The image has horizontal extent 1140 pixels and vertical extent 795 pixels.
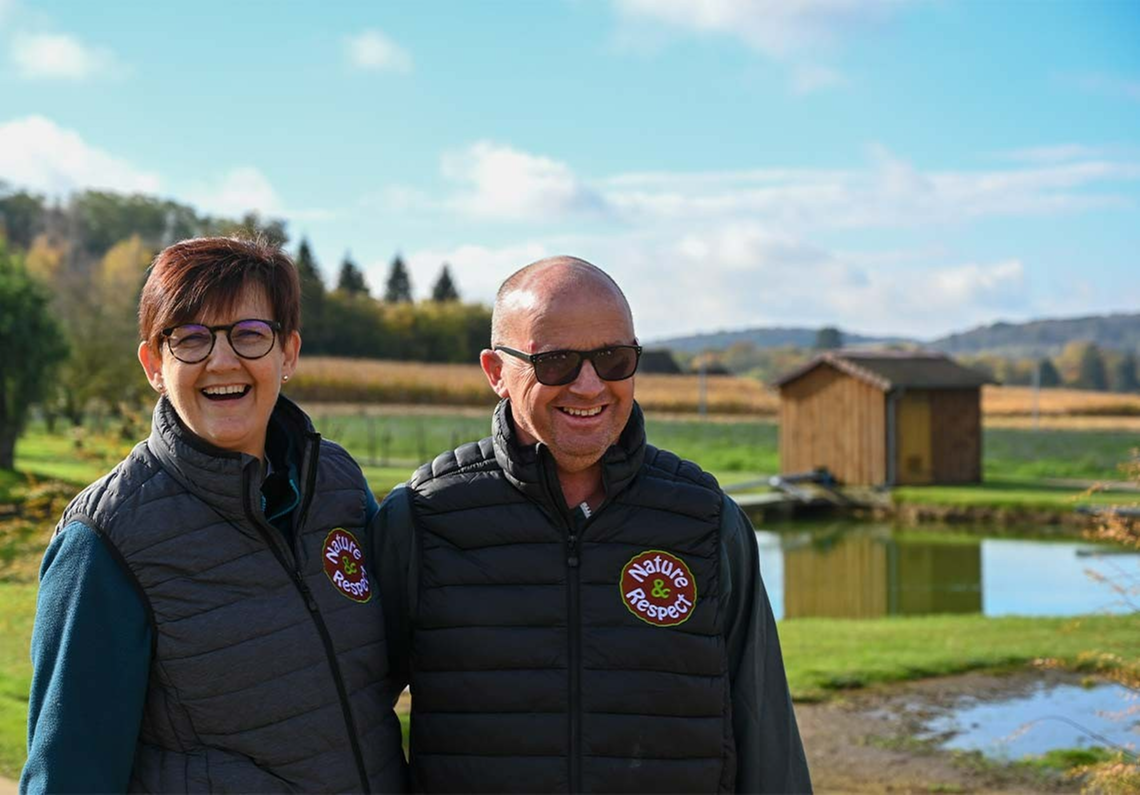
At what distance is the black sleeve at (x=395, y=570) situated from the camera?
9.78ft

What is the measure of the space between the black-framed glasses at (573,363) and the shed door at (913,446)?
89.3ft

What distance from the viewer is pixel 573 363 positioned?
2828 mm

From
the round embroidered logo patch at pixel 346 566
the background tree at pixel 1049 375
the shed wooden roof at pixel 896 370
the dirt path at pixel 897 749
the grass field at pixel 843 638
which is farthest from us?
the background tree at pixel 1049 375

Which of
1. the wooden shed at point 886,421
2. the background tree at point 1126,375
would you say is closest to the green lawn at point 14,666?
the wooden shed at point 886,421

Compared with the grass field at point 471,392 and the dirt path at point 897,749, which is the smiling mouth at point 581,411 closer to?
the dirt path at point 897,749

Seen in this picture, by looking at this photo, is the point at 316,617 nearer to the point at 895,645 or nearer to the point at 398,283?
the point at 895,645

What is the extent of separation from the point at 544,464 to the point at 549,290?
16.6 inches

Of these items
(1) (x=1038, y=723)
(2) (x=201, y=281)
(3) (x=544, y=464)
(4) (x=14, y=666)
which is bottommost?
(1) (x=1038, y=723)

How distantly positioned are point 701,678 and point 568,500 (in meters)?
0.54

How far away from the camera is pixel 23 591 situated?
29.7 feet

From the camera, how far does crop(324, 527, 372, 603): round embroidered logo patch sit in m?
2.79

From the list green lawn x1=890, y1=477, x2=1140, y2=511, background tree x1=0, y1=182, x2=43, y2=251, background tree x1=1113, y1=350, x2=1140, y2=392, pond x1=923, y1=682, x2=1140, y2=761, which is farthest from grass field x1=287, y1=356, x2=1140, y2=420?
background tree x1=1113, y1=350, x2=1140, y2=392

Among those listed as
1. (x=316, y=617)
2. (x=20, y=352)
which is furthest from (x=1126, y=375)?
(x=316, y=617)

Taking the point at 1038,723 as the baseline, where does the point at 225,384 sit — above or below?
above
